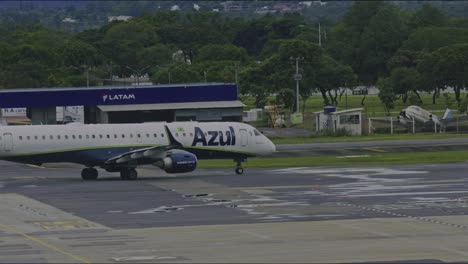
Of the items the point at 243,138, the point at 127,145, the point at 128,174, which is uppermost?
the point at 243,138

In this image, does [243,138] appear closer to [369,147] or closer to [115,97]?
[369,147]

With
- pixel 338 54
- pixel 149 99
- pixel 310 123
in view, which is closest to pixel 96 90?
pixel 149 99

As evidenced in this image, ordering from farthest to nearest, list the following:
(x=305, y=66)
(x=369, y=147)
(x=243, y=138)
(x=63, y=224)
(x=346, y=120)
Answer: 1. (x=305, y=66)
2. (x=346, y=120)
3. (x=369, y=147)
4. (x=243, y=138)
5. (x=63, y=224)

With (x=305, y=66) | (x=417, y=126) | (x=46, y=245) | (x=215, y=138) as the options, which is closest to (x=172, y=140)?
(x=215, y=138)

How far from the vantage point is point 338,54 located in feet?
639

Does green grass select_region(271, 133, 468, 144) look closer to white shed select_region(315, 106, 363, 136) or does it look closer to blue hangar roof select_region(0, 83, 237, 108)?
white shed select_region(315, 106, 363, 136)

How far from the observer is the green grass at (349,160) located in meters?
76.7

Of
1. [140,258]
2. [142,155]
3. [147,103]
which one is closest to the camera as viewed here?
[140,258]

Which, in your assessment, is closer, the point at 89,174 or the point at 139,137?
the point at 89,174

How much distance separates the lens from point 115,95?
10262 centimetres

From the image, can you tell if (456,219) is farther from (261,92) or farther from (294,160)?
(261,92)

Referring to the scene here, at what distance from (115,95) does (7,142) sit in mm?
37979

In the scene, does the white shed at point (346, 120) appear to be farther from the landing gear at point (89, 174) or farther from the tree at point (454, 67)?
the landing gear at point (89, 174)

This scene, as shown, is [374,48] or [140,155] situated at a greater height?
[374,48]
